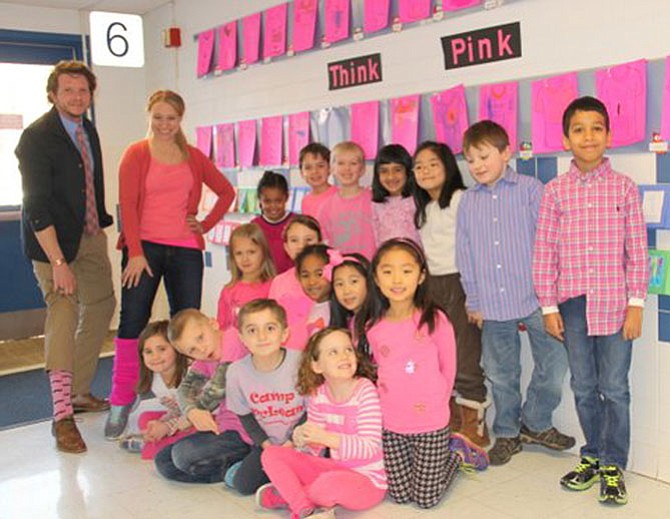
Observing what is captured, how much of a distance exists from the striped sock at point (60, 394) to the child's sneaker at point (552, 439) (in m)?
1.83

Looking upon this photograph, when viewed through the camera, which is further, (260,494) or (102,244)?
(102,244)

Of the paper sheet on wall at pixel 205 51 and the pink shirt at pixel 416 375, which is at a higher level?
the paper sheet on wall at pixel 205 51

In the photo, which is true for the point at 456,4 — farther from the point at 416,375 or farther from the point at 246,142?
the point at 246,142

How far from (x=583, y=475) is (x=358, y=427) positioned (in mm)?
776

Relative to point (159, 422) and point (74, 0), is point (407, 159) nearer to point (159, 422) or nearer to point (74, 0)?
point (159, 422)

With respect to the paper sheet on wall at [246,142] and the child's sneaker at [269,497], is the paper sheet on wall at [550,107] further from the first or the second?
the paper sheet on wall at [246,142]

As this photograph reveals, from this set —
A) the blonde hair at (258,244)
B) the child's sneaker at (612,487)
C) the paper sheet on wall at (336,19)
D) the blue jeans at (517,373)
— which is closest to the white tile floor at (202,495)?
the child's sneaker at (612,487)

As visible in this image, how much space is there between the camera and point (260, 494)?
257 centimetres

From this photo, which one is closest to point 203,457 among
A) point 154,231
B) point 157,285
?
point 157,285

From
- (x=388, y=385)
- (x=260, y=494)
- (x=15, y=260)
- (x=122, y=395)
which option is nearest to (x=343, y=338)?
(x=388, y=385)

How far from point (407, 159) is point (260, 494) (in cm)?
Result: 145

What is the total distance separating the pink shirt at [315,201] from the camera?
3613mm

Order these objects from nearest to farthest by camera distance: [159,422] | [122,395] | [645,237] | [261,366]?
1. [645,237]
2. [261,366]
3. [159,422]
4. [122,395]

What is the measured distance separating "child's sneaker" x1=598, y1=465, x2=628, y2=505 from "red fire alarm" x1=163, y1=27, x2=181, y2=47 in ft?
12.2
